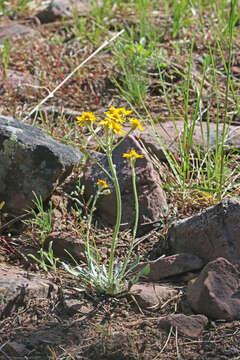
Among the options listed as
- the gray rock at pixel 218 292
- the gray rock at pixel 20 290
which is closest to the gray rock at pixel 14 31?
the gray rock at pixel 20 290

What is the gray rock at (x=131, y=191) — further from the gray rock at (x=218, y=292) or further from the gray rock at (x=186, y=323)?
the gray rock at (x=186, y=323)

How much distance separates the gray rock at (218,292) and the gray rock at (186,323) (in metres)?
0.07

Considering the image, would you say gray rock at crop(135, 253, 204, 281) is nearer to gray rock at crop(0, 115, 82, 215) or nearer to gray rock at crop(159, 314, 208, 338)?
gray rock at crop(159, 314, 208, 338)

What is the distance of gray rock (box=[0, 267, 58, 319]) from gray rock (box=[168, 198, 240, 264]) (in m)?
0.70

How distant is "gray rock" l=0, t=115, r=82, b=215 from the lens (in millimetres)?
2783

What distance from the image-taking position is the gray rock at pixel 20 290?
213 centimetres

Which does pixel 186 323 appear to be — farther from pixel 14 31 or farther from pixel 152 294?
pixel 14 31

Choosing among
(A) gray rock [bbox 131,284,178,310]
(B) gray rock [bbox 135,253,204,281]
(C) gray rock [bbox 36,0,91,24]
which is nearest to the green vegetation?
(C) gray rock [bbox 36,0,91,24]

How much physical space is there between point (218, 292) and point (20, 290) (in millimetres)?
857

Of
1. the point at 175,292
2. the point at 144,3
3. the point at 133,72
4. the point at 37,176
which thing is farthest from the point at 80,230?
the point at 144,3

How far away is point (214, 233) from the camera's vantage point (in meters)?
2.43

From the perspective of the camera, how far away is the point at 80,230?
8.79 feet

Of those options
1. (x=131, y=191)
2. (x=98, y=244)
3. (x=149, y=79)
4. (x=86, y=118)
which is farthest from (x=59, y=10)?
(x=86, y=118)

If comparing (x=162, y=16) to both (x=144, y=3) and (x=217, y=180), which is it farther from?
(x=217, y=180)
